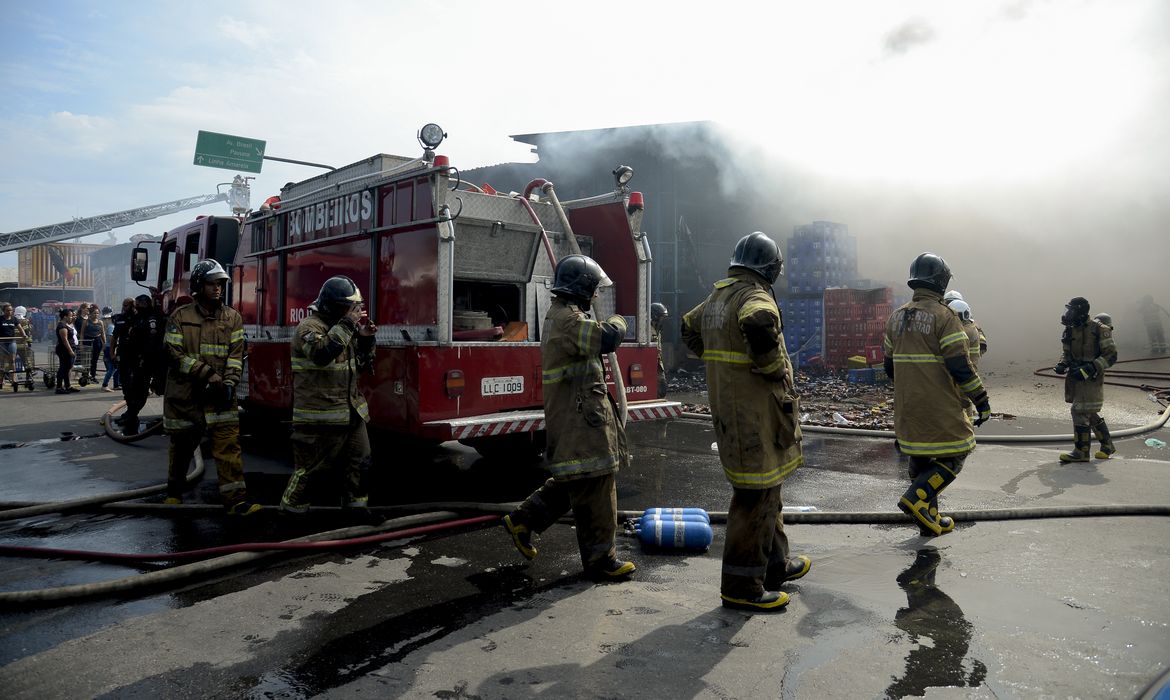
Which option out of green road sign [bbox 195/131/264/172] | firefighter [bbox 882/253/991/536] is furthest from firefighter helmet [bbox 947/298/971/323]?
green road sign [bbox 195/131/264/172]

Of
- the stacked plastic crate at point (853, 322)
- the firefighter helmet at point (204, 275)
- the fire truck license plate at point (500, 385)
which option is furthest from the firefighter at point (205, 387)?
the stacked plastic crate at point (853, 322)

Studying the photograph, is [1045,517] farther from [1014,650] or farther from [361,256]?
[361,256]

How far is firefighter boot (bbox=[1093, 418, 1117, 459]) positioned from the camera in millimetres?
7344

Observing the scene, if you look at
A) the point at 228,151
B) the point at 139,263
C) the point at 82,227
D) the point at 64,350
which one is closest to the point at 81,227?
the point at 82,227

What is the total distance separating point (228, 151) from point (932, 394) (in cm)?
2147

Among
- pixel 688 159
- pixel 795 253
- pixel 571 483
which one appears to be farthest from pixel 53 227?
pixel 571 483

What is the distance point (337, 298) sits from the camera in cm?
477

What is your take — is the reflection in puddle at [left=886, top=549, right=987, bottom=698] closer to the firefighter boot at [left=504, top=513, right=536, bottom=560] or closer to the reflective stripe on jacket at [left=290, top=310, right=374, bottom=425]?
the firefighter boot at [left=504, top=513, right=536, bottom=560]

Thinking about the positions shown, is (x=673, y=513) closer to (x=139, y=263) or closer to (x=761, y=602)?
(x=761, y=602)

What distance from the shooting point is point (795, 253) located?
1791 cm

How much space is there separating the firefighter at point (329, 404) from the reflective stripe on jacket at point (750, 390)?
247 centimetres

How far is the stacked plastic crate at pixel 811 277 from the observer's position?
16.8 m

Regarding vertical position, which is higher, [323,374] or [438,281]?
[438,281]

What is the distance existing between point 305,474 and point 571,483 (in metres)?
1.98
